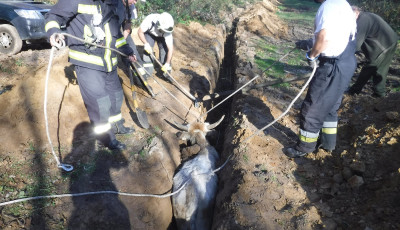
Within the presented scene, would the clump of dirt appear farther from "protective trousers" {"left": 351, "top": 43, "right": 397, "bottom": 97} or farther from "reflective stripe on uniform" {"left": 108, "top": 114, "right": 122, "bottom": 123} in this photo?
"reflective stripe on uniform" {"left": 108, "top": 114, "right": 122, "bottom": 123}

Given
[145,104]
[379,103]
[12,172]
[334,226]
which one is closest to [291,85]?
[379,103]

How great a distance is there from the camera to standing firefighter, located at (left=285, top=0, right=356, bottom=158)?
2.46 metres

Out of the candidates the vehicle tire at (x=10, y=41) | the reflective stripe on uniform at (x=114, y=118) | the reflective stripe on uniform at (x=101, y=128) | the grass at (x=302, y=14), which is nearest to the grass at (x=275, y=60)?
the reflective stripe on uniform at (x=114, y=118)

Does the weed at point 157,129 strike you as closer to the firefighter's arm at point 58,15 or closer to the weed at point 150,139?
the weed at point 150,139

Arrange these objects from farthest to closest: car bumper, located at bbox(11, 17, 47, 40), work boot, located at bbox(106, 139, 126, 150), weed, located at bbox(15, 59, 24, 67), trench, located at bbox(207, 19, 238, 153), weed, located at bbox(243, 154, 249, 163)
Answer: car bumper, located at bbox(11, 17, 47, 40), trench, located at bbox(207, 19, 238, 153), weed, located at bbox(15, 59, 24, 67), work boot, located at bbox(106, 139, 126, 150), weed, located at bbox(243, 154, 249, 163)

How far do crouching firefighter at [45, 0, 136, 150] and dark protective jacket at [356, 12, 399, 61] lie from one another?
4072 millimetres

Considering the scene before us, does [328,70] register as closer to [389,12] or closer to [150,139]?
[150,139]

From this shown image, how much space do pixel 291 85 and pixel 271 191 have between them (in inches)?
127

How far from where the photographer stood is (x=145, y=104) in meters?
4.38

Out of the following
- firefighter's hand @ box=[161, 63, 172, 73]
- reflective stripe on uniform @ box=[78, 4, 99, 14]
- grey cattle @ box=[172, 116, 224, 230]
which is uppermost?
reflective stripe on uniform @ box=[78, 4, 99, 14]

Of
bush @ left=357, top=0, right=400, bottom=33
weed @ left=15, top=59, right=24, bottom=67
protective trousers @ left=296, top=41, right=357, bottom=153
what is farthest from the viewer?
bush @ left=357, top=0, right=400, bottom=33

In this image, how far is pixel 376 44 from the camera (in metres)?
4.40

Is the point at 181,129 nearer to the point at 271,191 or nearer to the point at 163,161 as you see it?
the point at 163,161

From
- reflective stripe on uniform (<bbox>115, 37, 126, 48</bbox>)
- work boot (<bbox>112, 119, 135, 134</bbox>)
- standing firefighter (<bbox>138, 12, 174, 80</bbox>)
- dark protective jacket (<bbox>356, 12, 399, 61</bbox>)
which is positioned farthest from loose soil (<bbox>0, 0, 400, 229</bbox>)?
reflective stripe on uniform (<bbox>115, 37, 126, 48</bbox>)
